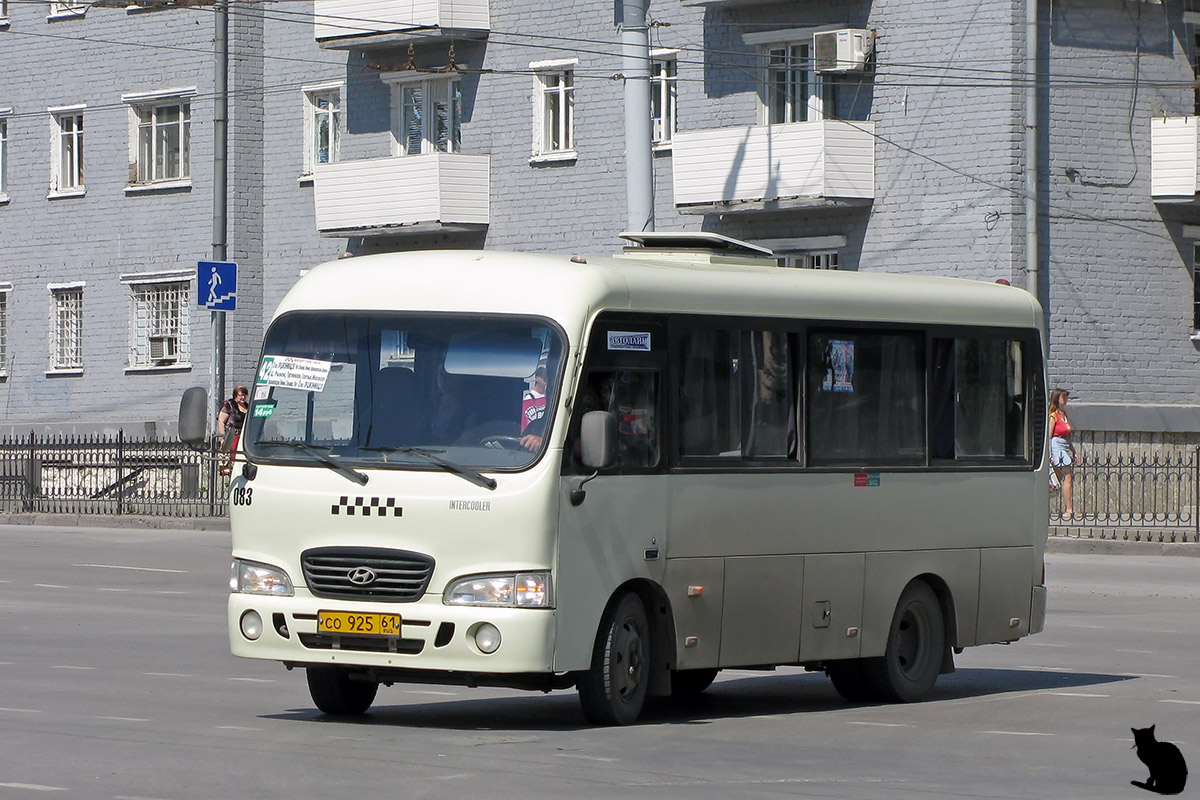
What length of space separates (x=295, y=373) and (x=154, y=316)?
31722 millimetres

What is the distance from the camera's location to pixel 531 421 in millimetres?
11680

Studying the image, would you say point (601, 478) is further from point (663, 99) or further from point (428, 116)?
point (428, 116)

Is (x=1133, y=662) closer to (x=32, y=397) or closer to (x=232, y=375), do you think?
(x=232, y=375)

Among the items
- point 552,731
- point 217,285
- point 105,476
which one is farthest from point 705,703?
point 105,476

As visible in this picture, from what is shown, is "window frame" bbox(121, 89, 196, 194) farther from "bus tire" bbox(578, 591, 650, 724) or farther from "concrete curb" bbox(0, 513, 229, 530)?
"bus tire" bbox(578, 591, 650, 724)

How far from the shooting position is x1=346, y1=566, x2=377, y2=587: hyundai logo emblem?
11641mm

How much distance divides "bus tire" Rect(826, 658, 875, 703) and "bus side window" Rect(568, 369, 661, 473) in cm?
227

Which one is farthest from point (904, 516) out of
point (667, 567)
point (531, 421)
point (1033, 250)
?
point (1033, 250)

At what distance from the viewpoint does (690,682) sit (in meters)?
13.8

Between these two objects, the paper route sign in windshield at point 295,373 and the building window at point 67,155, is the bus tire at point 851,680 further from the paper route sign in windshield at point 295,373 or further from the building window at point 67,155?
the building window at point 67,155

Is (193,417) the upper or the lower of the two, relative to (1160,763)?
upper

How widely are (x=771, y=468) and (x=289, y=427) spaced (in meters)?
2.70

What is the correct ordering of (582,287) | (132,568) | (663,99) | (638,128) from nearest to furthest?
(582,287) < (638,128) < (132,568) < (663,99)

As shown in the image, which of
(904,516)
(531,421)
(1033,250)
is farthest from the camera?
(1033,250)
